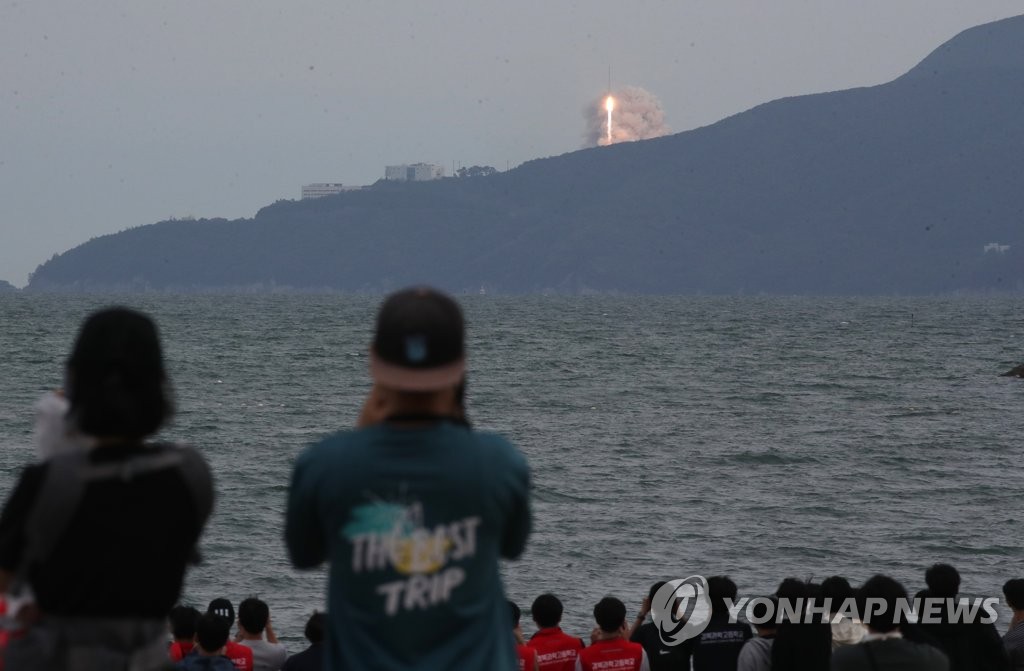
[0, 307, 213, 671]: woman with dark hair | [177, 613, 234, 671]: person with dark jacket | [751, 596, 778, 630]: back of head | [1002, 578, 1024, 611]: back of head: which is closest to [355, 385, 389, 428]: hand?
[0, 307, 213, 671]: woman with dark hair

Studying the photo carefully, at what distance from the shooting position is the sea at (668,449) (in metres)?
24.2

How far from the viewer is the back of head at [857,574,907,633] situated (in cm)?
552

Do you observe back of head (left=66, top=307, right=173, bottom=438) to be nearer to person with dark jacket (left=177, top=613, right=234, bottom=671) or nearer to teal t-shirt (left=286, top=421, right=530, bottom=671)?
teal t-shirt (left=286, top=421, right=530, bottom=671)

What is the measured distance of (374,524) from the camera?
310 cm

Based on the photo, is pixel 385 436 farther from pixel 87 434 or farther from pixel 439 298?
pixel 87 434

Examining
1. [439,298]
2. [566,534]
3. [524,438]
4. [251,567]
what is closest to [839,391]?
[524,438]

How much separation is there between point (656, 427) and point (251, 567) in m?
28.6

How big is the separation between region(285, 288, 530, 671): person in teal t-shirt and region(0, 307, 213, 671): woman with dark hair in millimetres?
307

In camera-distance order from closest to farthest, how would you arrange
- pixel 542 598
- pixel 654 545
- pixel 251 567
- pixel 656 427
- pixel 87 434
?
pixel 87 434 → pixel 542 598 → pixel 251 567 → pixel 654 545 → pixel 656 427

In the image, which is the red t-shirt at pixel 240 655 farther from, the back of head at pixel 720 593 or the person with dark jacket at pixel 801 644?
the person with dark jacket at pixel 801 644

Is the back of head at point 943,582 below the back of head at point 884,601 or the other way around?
below

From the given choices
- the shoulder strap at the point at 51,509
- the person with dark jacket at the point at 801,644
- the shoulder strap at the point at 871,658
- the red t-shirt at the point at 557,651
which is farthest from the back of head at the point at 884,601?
the shoulder strap at the point at 51,509

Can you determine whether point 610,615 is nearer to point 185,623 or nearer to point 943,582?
point 943,582

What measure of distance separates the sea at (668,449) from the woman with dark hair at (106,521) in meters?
0.09
